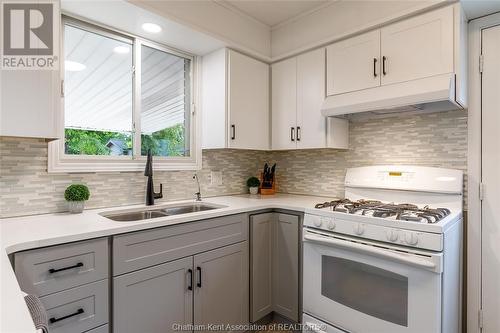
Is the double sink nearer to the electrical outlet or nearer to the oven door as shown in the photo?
the electrical outlet

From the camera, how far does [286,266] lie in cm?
211

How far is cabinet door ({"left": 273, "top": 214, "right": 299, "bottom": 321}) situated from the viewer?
6.74 feet

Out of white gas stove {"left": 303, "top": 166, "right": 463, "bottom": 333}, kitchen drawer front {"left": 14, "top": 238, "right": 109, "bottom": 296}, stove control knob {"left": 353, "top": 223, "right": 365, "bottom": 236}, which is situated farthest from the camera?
stove control knob {"left": 353, "top": 223, "right": 365, "bottom": 236}

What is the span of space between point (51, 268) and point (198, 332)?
3.08 ft

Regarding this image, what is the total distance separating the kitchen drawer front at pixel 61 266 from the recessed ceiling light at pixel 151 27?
1.45 m

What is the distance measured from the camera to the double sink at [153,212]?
1.89 meters

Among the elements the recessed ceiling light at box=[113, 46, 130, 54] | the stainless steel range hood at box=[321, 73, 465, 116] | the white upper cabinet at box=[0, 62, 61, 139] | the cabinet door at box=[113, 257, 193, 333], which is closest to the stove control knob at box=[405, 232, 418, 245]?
the stainless steel range hood at box=[321, 73, 465, 116]

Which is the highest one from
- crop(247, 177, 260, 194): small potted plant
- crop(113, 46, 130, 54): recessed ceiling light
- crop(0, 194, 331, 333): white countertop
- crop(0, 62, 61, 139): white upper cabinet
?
crop(113, 46, 130, 54): recessed ceiling light

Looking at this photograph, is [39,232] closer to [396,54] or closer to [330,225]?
[330,225]

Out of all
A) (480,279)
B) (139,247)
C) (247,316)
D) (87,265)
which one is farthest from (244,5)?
(480,279)

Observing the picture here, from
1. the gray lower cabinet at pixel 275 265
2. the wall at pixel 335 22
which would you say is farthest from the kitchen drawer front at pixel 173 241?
the wall at pixel 335 22

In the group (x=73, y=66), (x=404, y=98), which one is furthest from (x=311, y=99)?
(x=73, y=66)

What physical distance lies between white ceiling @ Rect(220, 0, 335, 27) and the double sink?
159 cm

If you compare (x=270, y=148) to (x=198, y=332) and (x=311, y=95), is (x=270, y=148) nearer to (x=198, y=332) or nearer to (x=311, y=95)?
(x=311, y=95)
